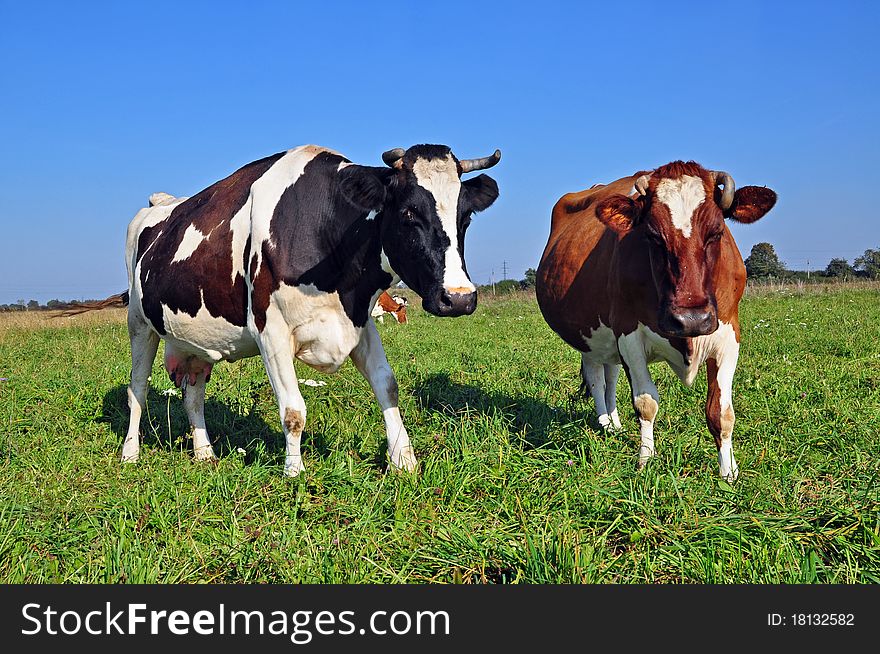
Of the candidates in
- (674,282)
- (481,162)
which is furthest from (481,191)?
(674,282)

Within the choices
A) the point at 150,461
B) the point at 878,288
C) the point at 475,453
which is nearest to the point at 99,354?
the point at 150,461

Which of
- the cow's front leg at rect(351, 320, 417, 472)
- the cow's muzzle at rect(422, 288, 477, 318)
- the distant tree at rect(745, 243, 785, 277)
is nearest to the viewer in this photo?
the cow's muzzle at rect(422, 288, 477, 318)

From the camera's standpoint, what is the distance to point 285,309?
5332mm

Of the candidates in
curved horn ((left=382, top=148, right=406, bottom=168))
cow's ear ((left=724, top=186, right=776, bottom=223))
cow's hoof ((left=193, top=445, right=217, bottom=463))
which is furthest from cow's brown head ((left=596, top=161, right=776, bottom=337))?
cow's hoof ((left=193, top=445, right=217, bottom=463))

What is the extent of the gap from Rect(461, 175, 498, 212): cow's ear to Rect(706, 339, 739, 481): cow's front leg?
191 centimetres

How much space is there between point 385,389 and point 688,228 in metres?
2.39

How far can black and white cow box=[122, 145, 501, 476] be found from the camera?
481 cm

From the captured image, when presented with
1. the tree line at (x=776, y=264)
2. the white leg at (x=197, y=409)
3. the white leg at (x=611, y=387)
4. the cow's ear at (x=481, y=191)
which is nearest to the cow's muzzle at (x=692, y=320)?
the cow's ear at (x=481, y=191)

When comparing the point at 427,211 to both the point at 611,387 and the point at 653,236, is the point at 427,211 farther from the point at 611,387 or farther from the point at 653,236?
the point at 611,387

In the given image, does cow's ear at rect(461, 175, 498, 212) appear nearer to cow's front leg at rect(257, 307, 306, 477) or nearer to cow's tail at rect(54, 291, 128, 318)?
cow's front leg at rect(257, 307, 306, 477)

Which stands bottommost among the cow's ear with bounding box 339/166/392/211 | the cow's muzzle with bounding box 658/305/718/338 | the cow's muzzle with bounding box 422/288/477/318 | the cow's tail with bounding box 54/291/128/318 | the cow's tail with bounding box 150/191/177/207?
the cow's muzzle with bounding box 658/305/718/338

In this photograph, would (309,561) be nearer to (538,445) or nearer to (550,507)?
(550,507)

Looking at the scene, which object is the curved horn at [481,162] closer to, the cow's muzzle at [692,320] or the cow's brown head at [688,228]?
the cow's brown head at [688,228]

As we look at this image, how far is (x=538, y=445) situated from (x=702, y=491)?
1.73 m
